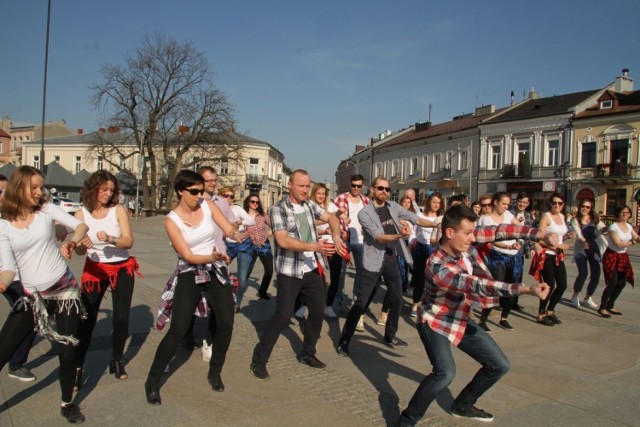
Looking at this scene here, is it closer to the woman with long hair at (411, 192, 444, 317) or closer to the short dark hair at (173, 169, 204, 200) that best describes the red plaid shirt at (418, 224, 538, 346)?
the short dark hair at (173, 169, 204, 200)

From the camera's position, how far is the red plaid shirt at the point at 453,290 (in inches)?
139

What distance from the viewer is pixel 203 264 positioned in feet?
14.2

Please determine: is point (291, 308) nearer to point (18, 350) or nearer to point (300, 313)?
point (18, 350)

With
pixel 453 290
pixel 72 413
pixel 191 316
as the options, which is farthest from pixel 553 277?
pixel 72 413

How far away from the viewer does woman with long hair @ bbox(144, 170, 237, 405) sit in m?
4.22

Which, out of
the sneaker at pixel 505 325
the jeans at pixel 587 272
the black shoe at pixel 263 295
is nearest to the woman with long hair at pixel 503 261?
the sneaker at pixel 505 325

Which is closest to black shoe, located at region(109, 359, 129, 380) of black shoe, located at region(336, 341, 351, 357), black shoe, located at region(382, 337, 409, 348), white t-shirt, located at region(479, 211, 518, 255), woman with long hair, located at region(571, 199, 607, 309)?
black shoe, located at region(336, 341, 351, 357)

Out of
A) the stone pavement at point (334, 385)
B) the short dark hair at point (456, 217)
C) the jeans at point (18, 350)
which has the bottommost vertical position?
the stone pavement at point (334, 385)

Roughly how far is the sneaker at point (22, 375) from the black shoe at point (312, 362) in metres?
2.40

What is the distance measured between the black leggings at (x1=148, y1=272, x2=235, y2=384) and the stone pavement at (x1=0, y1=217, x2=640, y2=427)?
307mm

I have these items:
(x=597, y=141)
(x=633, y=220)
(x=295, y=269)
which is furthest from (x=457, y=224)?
(x=597, y=141)

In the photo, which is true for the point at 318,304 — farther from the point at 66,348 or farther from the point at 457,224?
the point at 66,348

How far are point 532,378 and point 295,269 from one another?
2463 mm

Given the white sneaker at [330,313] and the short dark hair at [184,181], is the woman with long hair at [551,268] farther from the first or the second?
the short dark hair at [184,181]
